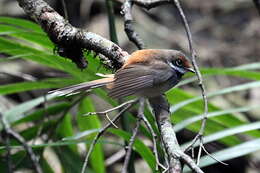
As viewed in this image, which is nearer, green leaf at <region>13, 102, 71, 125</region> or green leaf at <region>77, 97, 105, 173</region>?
green leaf at <region>13, 102, 71, 125</region>

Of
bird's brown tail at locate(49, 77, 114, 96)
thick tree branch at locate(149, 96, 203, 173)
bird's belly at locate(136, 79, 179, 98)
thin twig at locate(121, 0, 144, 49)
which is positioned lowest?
thick tree branch at locate(149, 96, 203, 173)

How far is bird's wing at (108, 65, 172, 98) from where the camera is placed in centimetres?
256

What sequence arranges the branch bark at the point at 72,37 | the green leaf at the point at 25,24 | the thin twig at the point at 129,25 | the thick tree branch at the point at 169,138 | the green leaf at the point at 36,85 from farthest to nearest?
the green leaf at the point at 36,85, the green leaf at the point at 25,24, the thin twig at the point at 129,25, the branch bark at the point at 72,37, the thick tree branch at the point at 169,138

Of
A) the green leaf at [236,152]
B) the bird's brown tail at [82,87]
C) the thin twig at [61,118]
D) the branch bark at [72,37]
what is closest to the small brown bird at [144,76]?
the bird's brown tail at [82,87]

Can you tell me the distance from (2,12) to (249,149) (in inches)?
175

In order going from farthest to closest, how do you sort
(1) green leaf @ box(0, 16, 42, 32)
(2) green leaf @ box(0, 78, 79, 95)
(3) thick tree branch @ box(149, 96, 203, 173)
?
(2) green leaf @ box(0, 78, 79, 95) → (1) green leaf @ box(0, 16, 42, 32) → (3) thick tree branch @ box(149, 96, 203, 173)

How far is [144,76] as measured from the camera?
113 inches

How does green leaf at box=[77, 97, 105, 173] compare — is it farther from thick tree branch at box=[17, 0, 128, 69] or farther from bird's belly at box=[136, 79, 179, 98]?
thick tree branch at box=[17, 0, 128, 69]

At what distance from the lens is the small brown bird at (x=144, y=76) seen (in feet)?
8.55

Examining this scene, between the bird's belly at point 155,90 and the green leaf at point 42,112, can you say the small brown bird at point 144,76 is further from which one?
the green leaf at point 42,112

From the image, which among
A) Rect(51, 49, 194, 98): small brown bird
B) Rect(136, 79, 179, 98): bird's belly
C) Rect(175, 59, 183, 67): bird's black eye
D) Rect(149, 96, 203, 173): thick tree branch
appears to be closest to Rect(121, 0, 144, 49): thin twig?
Rect(51, 49, 194, 98): small brown bird

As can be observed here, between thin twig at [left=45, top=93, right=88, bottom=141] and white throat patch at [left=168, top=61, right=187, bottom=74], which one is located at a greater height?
white throat patch at [left=168, top=61, right=187, bottom=74]

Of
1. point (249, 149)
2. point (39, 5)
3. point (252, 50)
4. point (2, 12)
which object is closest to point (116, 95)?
point (39, 5)

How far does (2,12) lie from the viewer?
6.33 meters
